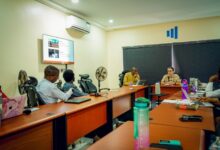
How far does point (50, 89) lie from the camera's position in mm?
2430

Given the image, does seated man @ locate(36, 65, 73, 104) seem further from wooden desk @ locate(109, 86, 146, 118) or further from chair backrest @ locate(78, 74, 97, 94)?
chair backrest @ locate(78, 74, 97, 94)

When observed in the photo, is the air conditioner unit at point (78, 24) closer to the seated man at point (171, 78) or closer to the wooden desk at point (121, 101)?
the wooden desk at point (121, 101)

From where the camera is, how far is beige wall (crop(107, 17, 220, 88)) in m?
5.59

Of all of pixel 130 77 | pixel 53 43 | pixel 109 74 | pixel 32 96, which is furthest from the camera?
pixel 109 74

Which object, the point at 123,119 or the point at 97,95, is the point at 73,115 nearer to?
the point at 97,95

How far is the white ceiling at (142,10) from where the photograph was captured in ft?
14.6

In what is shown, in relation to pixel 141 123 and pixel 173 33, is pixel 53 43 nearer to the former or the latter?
pixel 173 33

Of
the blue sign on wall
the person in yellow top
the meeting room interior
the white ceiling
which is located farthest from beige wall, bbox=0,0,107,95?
the blue sign on wall

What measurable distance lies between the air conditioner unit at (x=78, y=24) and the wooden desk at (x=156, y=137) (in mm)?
4017

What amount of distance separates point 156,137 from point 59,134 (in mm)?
1104

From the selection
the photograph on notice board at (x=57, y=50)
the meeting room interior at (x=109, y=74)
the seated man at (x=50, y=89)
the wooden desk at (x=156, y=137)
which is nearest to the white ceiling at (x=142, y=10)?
the meeting room interior at (x=109, y=74)

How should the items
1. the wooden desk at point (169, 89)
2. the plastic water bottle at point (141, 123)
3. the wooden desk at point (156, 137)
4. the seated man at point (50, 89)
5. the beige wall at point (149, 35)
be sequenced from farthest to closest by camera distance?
the beige wall at point (149, 35)
the wooden desk at point (169, 89)
the seated man at point (50, 89)
the wooden desk at point (156, 137)
the plastic water bottle at point (141, 123)

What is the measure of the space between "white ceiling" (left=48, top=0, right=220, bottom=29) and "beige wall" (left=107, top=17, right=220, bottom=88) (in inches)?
7.7

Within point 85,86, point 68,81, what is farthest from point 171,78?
point 68,81
